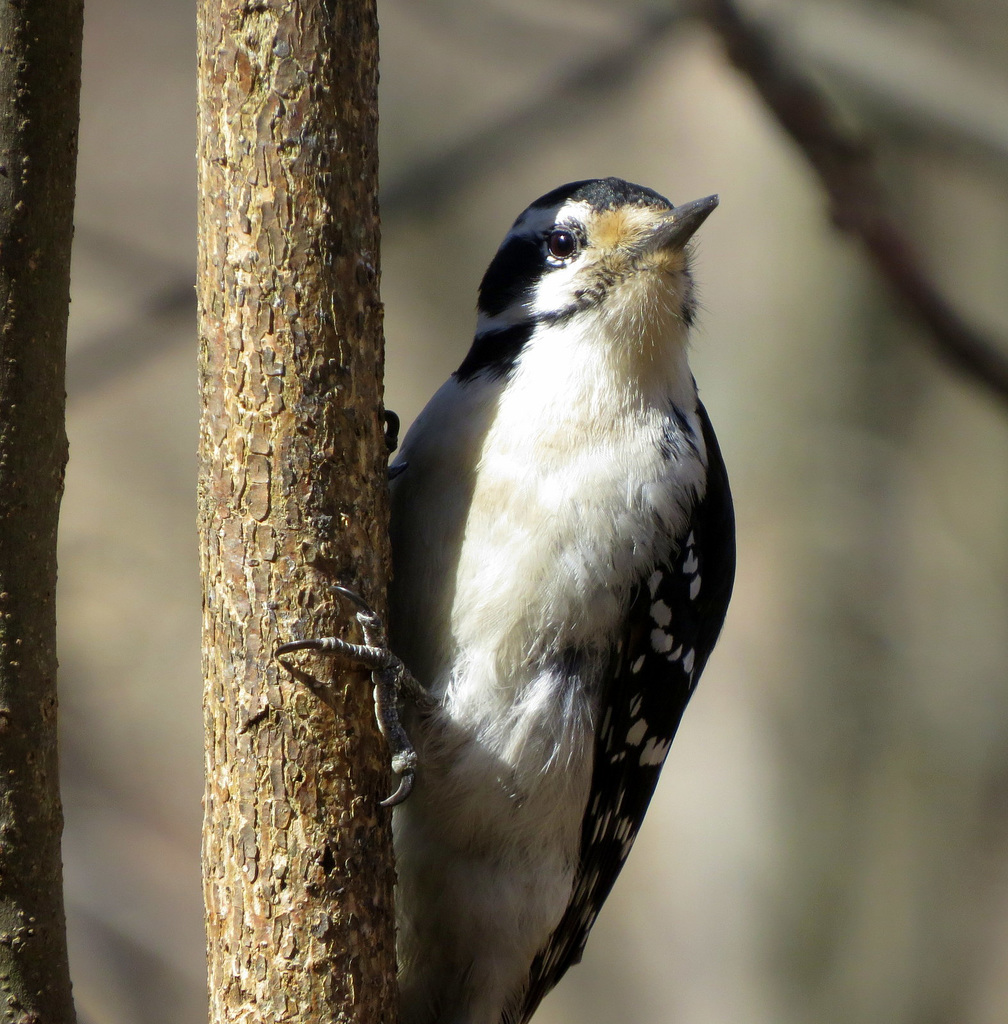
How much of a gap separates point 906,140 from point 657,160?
3.19 ft

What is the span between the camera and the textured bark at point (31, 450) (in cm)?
153

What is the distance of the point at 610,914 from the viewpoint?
4.65 metres

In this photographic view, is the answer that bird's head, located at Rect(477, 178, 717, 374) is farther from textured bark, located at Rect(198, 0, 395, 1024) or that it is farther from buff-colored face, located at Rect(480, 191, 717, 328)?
textured bark, located at Rect(198, 0, 395, 1024)

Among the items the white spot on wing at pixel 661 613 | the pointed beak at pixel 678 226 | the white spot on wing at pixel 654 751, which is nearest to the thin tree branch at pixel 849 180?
the pointed beak at pixel 678 226

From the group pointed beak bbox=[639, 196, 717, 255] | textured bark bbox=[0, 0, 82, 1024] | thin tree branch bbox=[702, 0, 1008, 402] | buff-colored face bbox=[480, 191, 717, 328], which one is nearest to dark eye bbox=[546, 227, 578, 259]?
buff-colored face bbox=[480, 191, 717, 328]

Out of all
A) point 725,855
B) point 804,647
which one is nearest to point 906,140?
point 804,647

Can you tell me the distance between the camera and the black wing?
2.21 meters

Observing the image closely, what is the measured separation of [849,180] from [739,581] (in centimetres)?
262

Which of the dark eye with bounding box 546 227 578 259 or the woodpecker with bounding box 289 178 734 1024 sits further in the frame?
the dark eye with bounding box 546 227 578 259

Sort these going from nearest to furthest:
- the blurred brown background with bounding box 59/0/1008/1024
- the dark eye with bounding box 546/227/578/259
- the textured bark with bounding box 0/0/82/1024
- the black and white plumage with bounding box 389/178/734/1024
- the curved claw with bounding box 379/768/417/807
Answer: the textured bark with bounding box 0/0/82/1024
the curved claw with bounding box 379/768/417/807
the black and white plumage with bounding box 389/178/734/1024
the dark eye with bounding box 546/227/578/259
the blurred brown background with bounding box 59/0/1008/1024

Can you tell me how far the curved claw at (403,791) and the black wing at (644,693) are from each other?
51 cm

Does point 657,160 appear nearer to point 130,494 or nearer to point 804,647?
point 804,647

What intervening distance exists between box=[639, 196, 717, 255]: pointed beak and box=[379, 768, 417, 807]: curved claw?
→ 3.41 ft


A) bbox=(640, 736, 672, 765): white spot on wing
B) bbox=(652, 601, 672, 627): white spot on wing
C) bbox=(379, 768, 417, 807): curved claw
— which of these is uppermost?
bbox=(652, 601, 672, 627): white spot on wing
